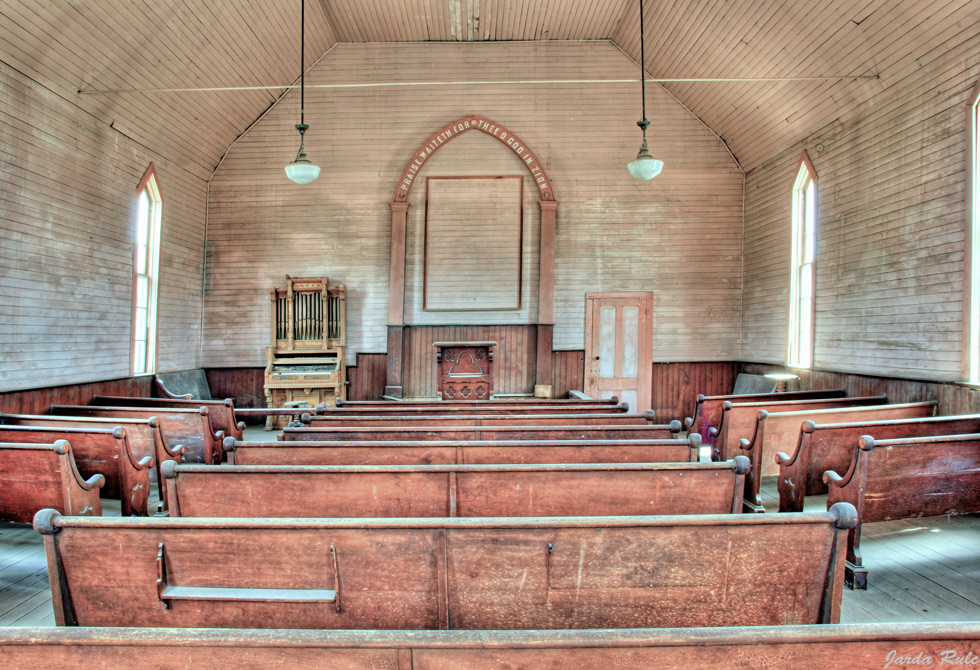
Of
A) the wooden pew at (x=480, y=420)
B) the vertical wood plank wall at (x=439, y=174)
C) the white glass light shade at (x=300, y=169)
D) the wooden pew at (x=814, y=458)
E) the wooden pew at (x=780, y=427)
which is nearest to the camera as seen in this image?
the wooden pew at (x=814, y=458)

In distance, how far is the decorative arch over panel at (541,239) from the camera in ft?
28.0

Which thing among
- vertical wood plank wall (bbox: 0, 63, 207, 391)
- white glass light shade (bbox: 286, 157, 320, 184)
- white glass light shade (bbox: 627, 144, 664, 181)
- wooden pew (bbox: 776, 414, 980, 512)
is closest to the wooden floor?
wooden pew (bbox: 776, 414, 980, 512)

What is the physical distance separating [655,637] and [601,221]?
818 cm

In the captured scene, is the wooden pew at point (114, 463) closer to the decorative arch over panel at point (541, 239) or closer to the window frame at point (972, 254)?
the decorative arch over panel at point (541, 239)

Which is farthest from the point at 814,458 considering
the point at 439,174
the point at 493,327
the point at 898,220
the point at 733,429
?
the point at 439,174

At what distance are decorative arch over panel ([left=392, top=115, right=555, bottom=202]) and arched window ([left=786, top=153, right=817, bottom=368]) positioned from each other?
347 centimetres

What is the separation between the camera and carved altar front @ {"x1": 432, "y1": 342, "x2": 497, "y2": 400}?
23.1 ft

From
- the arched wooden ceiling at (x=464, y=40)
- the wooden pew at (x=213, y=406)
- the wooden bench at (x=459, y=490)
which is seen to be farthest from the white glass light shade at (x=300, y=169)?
the wooden bench at (x=459, y=490)

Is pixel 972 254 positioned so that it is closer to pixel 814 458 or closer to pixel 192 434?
pixel 814 458

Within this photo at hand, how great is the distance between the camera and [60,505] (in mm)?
3023

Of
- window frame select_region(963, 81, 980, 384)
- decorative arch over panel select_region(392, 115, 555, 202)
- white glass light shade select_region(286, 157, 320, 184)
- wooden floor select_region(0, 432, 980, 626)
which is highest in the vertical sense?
decorative arch over panel select_region(392, 115, 555, 202)

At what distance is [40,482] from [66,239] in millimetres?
3796

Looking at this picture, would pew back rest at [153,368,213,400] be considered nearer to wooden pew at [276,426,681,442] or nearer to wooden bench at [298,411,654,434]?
wooden bench at [298,411,654,434]

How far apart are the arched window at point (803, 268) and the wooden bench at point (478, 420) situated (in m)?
4.13
